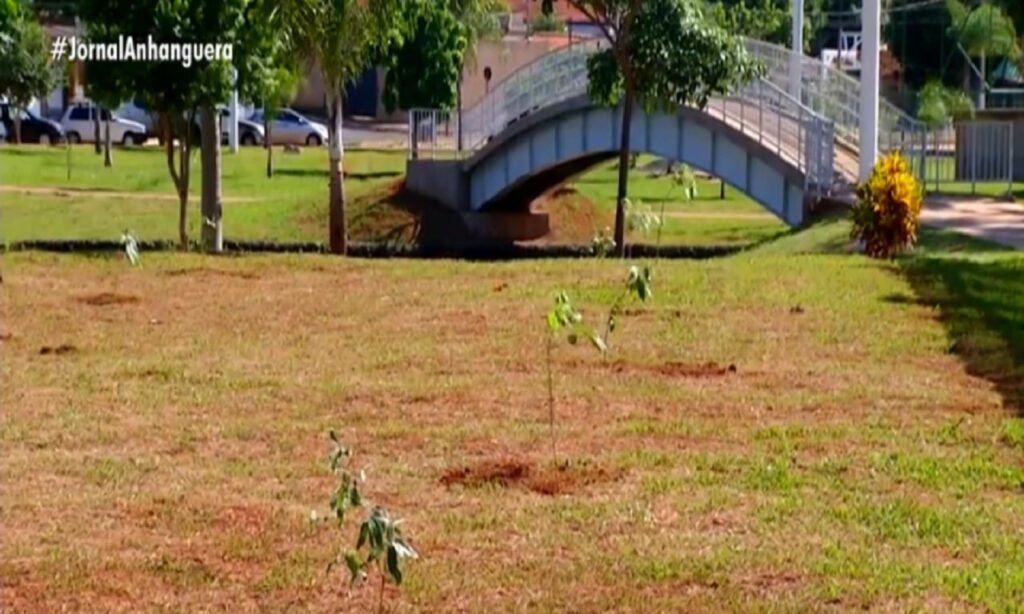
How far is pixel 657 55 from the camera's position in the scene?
2942 centimetres

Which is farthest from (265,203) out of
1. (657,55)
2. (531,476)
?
(531,476)

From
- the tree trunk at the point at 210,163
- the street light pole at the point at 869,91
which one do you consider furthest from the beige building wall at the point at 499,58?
the tree trunk at the point at 210,163

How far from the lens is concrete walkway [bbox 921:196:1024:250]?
952 inches

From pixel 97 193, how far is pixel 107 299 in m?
27.0

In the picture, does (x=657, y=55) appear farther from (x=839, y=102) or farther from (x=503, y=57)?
(x=503, y=57)

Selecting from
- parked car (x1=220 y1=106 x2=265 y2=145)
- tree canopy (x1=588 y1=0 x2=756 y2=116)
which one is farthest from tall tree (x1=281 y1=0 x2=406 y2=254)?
parked car (x1=220 y1=106 x2=265 y2=145)

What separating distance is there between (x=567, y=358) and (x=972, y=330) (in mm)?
3150

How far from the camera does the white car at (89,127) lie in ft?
202

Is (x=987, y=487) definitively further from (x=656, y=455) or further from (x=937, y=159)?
(x=937, y=159)

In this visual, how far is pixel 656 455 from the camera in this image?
9.27 m

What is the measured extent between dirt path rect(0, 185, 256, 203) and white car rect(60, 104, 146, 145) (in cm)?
1776

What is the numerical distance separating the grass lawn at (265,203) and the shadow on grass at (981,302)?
13.9 meters

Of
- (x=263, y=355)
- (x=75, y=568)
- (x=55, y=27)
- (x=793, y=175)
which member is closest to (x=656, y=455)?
(x=75, y=568)

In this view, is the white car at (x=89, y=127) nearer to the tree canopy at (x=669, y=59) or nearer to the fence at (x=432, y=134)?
the fence at (x=432, y=134)
